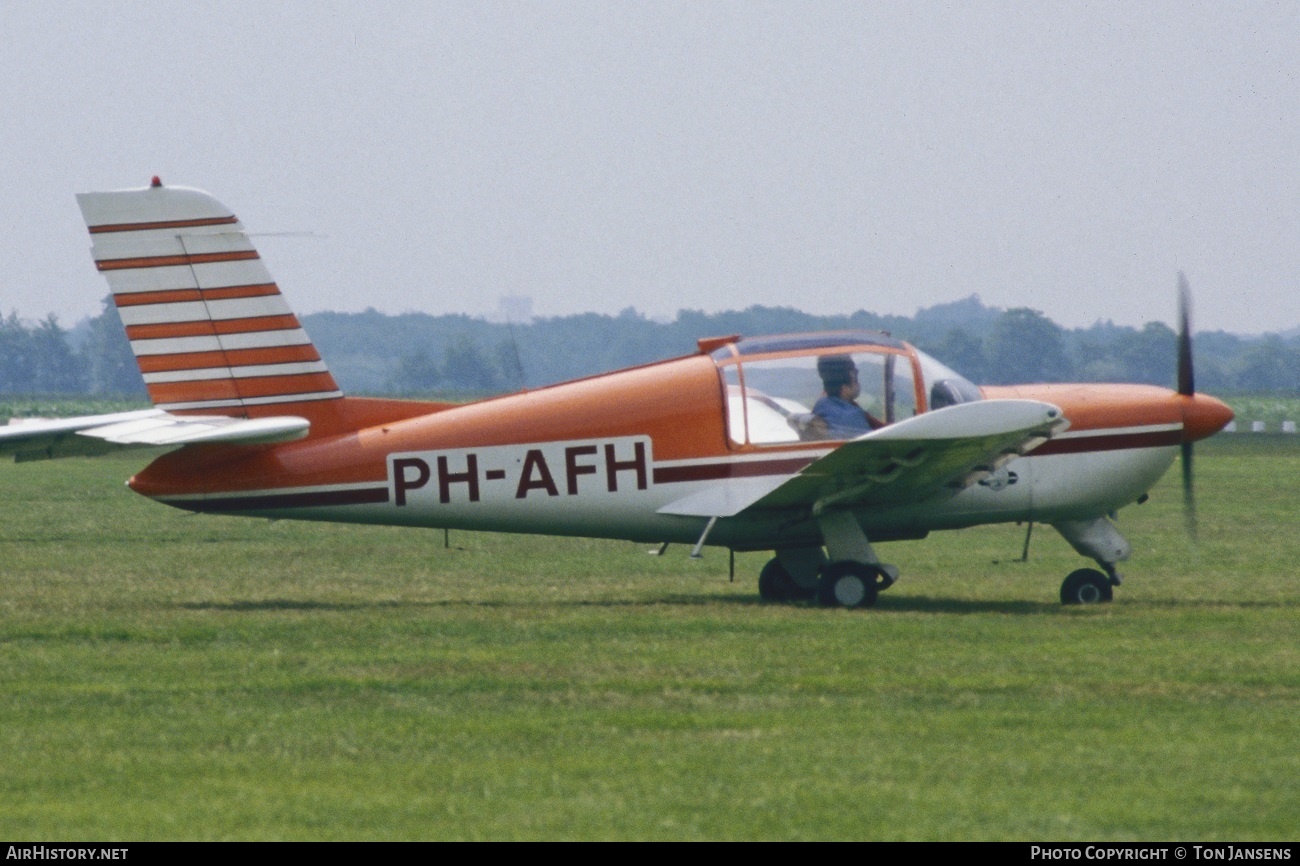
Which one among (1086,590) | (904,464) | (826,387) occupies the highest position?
(826,387)

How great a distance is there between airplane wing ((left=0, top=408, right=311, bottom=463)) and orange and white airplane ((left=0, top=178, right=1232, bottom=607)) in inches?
3.1

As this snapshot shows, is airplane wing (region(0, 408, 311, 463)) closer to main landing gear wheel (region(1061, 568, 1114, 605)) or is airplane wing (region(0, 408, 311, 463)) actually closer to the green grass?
main landing gear wheel (region(1061, 568, 1114, 605))

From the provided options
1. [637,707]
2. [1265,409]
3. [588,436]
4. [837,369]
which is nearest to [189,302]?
[588,436]

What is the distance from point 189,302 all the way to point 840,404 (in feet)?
17.1

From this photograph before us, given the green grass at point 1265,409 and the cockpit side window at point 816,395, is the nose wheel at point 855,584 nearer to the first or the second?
the cockpit side window at point 816,395

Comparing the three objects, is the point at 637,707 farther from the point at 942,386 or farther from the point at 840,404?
the point at 942,386

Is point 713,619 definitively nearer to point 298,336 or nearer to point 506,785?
point 298,336

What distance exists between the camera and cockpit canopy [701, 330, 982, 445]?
14.2 m

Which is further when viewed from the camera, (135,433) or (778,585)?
(778,585)

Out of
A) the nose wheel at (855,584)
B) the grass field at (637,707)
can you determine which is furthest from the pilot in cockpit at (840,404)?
the grass field at (637,707)

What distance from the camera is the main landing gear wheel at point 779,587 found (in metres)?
15.1

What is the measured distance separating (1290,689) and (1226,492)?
20801 millimetres

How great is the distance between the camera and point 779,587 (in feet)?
49.9

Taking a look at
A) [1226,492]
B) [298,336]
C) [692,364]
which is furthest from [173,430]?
[1226,492]
